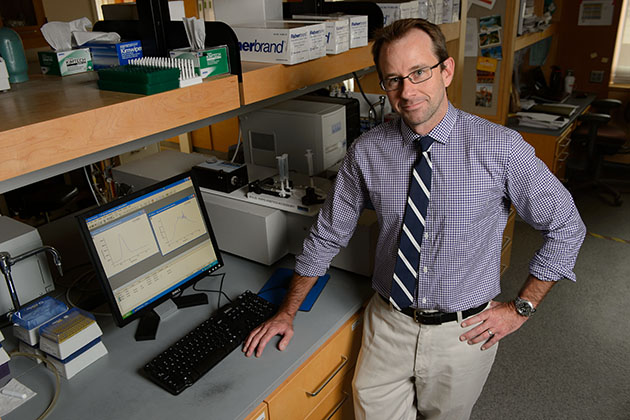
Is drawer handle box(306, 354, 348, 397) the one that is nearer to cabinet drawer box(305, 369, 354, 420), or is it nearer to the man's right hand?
cabinet drawer box(305, 369, 354, 420)

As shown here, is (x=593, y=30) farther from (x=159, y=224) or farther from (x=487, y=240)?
(x=159, y=224)

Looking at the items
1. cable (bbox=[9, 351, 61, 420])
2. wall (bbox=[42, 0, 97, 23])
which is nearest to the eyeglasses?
cable (bbox=[9, 351, 61, 420])

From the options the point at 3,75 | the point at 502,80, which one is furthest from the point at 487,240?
the point at 502,80

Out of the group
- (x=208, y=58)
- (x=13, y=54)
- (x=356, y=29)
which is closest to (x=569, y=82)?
(x=356, y=29)

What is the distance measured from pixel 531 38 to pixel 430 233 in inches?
125

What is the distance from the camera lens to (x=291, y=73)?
1.54 metres

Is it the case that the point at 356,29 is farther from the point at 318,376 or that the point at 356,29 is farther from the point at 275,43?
the point at 318,376

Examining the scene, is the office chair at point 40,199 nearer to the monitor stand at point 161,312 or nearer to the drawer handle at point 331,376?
the monitor stand at point 161,312

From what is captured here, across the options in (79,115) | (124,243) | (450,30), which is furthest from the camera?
(450,30)

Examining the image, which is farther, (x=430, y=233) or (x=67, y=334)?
(x=430, y=233)

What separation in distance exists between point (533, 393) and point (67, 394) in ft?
6.56

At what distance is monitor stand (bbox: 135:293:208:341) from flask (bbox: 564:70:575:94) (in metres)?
4.31

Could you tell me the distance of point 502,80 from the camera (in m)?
3.68

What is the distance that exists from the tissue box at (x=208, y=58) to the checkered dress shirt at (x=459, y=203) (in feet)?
1.50
